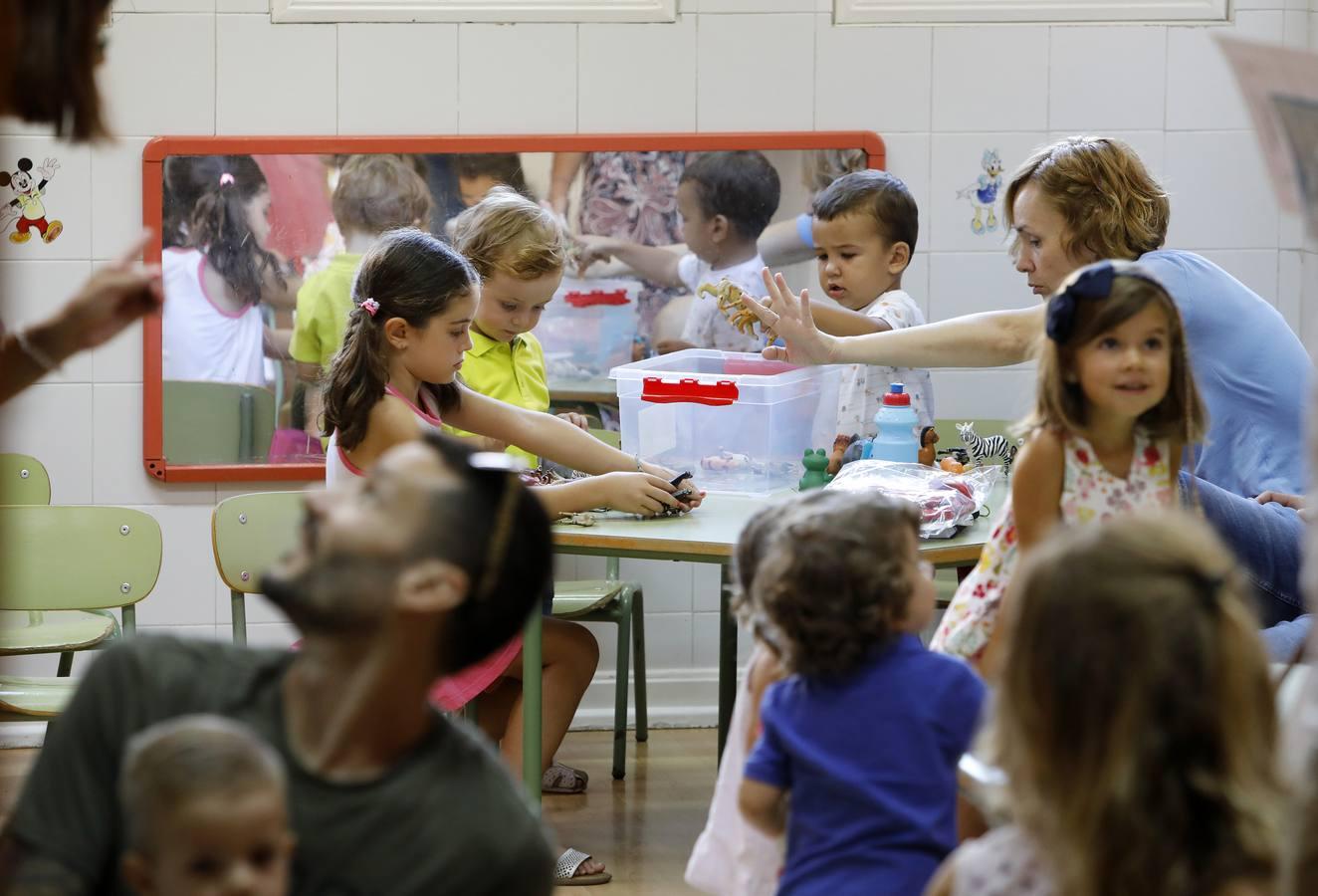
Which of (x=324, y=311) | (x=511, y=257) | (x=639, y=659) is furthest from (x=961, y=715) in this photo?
(x=324, y=311)

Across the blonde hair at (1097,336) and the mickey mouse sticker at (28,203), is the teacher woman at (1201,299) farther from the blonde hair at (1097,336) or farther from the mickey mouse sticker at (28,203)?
the mickey mouse sticker at (28,203)

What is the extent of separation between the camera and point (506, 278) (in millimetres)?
3545

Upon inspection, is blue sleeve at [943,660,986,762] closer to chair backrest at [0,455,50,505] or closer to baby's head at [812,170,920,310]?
baby's head at [812,170,920,310]

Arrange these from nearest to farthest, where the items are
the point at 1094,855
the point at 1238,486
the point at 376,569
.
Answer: the point at 1094,855
the point at 376,569
the point at 1238,486

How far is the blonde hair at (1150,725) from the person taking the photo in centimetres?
122

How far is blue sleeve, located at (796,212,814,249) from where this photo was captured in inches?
174

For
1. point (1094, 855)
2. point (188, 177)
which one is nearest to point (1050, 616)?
point (1094, 855)

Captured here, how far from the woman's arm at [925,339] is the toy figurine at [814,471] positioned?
21 centimetres

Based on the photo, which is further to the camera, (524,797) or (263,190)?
(263,190)

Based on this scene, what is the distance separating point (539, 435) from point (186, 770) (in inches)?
80.1

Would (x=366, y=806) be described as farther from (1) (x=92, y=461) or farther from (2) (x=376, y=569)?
(1) (x=92, y=461)

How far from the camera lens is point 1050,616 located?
1.25m

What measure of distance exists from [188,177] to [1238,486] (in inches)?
112

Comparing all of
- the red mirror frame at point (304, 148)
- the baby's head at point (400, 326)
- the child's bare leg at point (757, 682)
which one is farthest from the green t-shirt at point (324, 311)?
the child's bare leg at point (757, 682)
